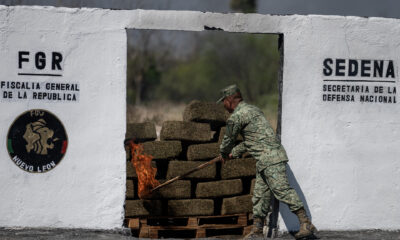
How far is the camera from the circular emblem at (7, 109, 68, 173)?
7.67 metres

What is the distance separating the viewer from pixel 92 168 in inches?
302

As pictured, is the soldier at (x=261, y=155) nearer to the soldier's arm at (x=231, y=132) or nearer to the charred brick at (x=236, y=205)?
the soldier's arm at (x=231, y=132)

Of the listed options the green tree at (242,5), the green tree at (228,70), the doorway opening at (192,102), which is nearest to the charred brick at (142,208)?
the doorway opening at (192,102)

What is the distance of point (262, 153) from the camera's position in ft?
24.7

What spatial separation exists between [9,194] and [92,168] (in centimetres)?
112

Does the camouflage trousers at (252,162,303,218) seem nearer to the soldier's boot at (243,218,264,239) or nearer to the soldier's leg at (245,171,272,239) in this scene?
the soldier's leg at (245,171,272,239)

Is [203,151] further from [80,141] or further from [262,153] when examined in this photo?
[80,141]

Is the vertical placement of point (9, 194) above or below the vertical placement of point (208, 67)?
below

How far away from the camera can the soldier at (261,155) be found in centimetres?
739

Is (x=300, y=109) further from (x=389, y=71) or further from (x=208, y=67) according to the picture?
(x=208, y=67)

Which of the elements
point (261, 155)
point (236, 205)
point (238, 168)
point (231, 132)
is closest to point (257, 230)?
point (236, 205)

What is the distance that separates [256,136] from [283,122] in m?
0.49

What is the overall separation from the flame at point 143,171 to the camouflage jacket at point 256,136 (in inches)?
45.4

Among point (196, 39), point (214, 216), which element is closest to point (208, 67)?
point (196, 39)
